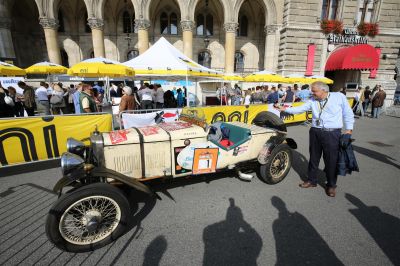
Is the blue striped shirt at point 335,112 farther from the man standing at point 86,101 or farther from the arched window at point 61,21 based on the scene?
the arched window at point 61,21

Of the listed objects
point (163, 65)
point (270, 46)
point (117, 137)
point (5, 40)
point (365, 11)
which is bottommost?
point (117, 137)

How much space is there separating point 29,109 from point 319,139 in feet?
36.7

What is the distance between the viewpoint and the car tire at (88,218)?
232 centimetres

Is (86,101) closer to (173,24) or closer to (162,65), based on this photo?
(162,65)

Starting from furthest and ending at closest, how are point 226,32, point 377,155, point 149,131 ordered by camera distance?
1. point 226,32
2. point 377,155
3. point 149,131

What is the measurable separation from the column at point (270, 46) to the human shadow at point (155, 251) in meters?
20.8

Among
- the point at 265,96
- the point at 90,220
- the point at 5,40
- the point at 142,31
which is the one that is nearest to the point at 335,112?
the point at 90,220

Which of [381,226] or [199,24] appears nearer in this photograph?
[381,226]

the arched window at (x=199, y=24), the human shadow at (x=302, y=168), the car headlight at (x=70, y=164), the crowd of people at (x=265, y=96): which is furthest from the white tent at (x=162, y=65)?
the arched window at (x=199, y=24)

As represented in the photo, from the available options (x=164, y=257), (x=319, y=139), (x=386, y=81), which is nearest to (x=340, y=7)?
(x=386, y=81)

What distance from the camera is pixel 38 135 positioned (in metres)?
4.76

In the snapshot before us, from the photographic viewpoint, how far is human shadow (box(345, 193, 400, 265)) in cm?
251

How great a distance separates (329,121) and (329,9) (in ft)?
67.4

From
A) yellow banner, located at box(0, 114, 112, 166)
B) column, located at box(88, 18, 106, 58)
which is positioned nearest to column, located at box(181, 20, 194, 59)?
column, located at box(88, 18, 106, 58)
